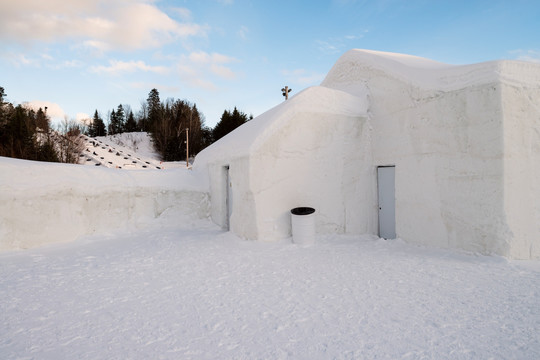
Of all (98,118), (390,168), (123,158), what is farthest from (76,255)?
(98,118)

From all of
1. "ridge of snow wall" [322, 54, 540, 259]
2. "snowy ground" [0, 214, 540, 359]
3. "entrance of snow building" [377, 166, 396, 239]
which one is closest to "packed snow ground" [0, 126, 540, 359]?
"snowy ground" [0, 214, 540, 359]

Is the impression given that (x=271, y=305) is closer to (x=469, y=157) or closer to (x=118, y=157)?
(x=469, y=157)

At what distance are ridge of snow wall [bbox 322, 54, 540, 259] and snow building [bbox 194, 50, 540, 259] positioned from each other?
0.02 metres

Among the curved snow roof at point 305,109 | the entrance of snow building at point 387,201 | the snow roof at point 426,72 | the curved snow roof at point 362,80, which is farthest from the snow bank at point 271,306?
the snow roof at point 426,72

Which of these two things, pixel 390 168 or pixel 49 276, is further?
pixel 390 168

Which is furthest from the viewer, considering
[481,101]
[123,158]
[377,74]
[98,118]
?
[98,118]

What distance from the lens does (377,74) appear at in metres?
8.57

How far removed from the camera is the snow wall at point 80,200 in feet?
25.4

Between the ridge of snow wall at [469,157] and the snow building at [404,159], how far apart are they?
0.02 metres

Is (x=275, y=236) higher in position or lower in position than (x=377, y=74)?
lower

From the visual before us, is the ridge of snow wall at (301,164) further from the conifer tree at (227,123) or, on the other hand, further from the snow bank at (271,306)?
the conifer tree at (227,123)

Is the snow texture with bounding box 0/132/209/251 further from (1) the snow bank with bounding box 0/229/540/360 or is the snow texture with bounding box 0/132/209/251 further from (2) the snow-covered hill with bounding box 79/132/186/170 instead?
(2) the snow-covered hill with bounding box 79/132/186/170

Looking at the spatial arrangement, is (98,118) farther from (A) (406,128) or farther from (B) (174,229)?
(A) (406,128)

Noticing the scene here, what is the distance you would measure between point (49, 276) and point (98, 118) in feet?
200
